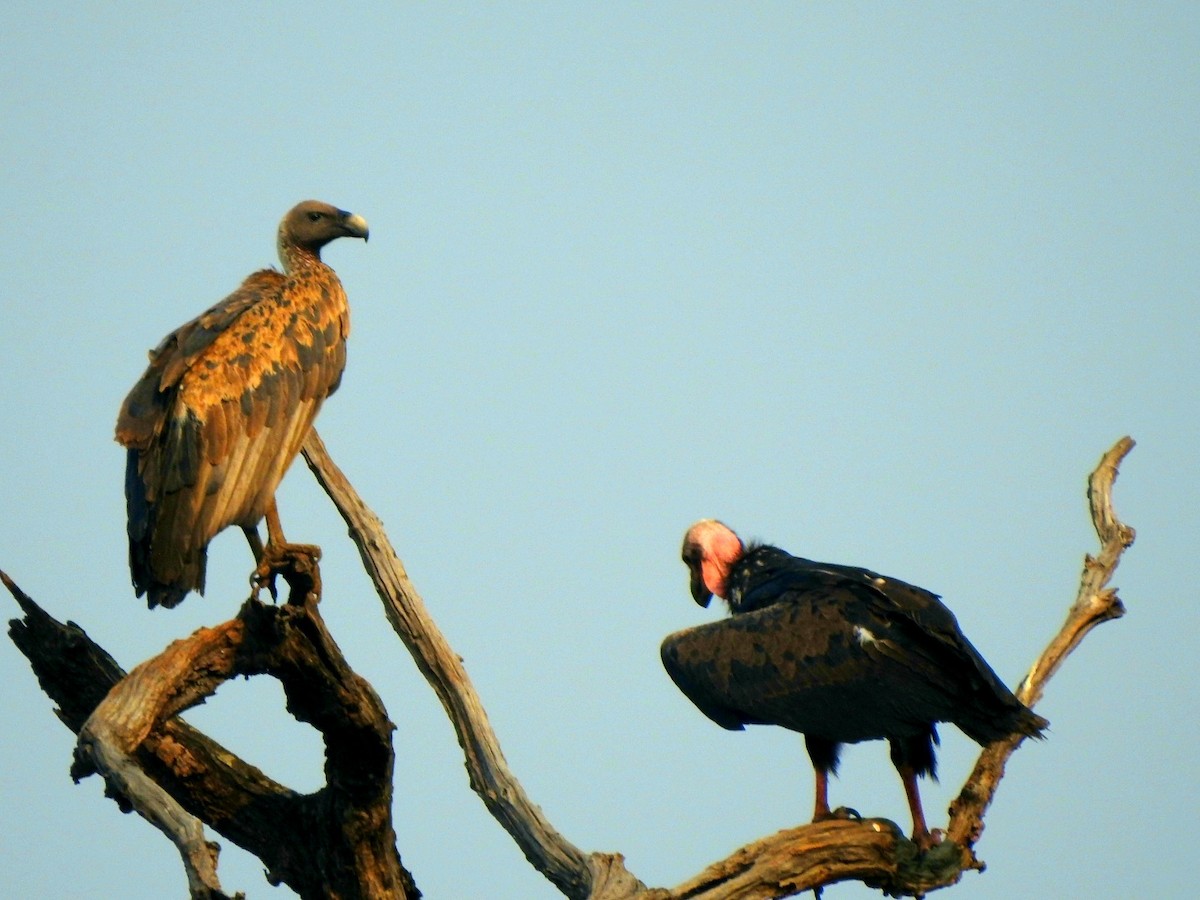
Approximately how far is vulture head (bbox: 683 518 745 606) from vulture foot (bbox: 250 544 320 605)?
2791mm

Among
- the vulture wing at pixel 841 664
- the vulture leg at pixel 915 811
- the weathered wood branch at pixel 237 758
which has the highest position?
the vulture wing at pixel 841 664

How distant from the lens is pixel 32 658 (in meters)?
6.50

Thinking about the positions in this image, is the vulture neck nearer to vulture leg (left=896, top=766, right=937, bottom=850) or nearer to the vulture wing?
the vulture wing

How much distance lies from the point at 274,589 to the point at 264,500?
65cm

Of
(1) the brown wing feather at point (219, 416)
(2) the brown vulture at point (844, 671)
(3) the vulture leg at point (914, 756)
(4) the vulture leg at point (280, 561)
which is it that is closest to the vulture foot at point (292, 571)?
(4) the vulture leg at point (280, 561)

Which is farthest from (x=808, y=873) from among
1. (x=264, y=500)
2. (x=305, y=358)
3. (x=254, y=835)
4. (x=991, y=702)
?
(x=305, y=358)

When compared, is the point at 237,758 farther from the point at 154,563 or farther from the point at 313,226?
the point at 313,226

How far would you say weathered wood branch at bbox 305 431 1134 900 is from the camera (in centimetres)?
610

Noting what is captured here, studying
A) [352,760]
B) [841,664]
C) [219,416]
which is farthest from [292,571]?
[841,664]

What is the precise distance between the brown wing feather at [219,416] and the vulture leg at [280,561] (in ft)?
0.37

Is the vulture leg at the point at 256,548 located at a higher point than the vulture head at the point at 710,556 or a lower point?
lower

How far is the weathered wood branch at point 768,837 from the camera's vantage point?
6.10 m

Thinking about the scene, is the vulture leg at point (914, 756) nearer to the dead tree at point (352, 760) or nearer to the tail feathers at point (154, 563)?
the dead tree at point (352, 760)

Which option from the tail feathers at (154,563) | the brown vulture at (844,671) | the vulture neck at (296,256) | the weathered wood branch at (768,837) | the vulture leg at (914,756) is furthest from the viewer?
the vulture neck at (296,256)
